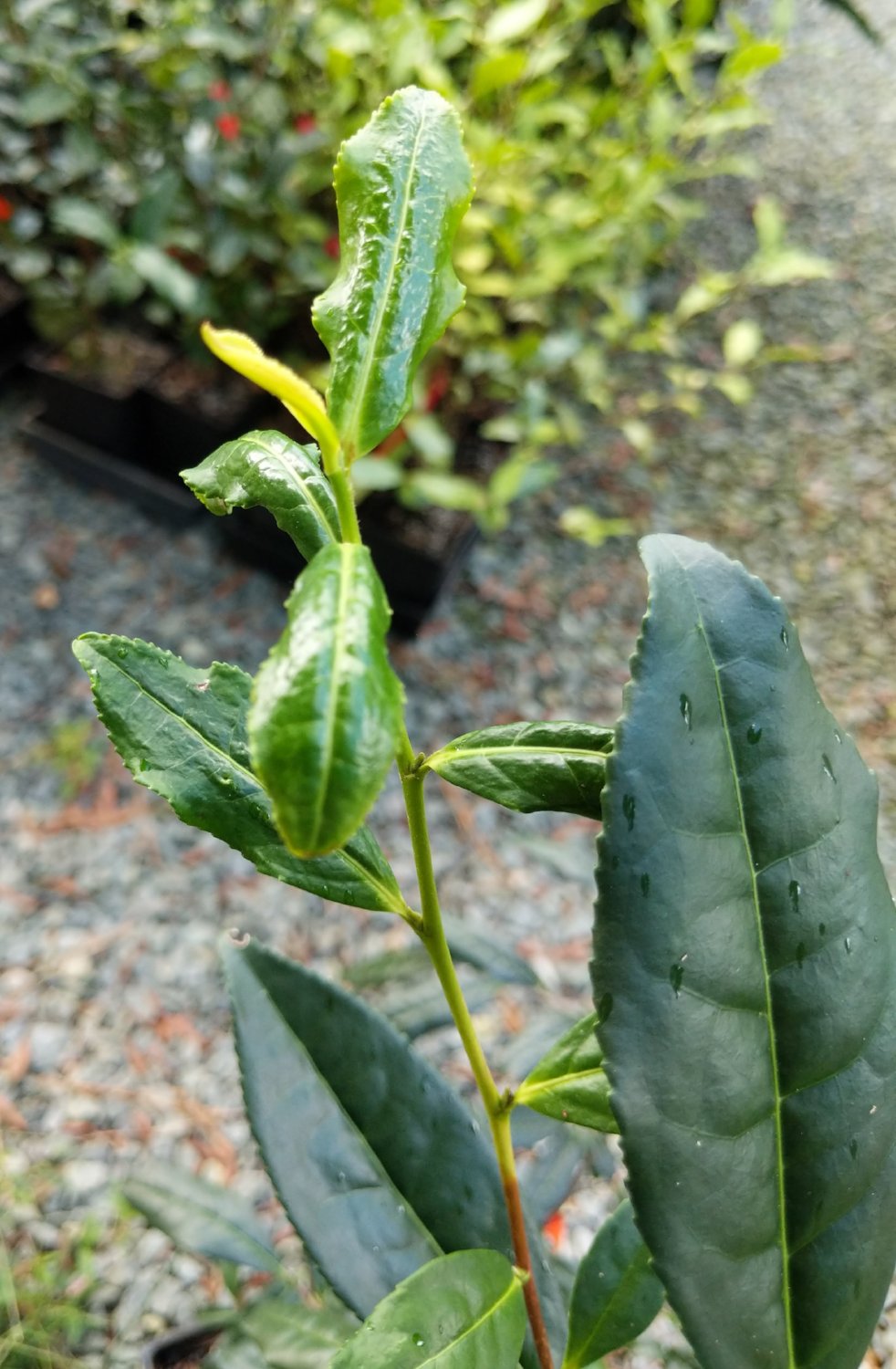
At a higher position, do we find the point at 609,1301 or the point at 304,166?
the point at 304,166

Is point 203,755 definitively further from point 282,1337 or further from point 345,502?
point 282,1337

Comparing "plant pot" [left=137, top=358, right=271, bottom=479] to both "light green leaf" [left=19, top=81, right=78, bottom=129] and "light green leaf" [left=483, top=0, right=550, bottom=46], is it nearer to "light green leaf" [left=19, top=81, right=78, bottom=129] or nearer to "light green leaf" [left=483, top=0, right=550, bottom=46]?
"light green leaf" [left=19, top=81, right=78, bottom=129]

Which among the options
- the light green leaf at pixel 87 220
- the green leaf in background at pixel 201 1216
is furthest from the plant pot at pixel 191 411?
the green leaf in background at pixel 201 1216

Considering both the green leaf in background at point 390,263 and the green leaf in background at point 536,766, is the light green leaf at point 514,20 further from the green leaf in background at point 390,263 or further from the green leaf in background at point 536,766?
the green leaf in background at point 536,766

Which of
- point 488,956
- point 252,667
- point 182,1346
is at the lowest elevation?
point 182,1346

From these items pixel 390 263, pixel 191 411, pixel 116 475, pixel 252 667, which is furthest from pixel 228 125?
pixel 390 263

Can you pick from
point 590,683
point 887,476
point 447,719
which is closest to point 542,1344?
point 447,719

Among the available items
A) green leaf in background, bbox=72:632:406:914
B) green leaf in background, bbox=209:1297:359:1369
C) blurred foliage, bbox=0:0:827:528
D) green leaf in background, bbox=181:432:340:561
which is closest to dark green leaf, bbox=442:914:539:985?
green leaf in background, bbox=209:1297:359:1369
